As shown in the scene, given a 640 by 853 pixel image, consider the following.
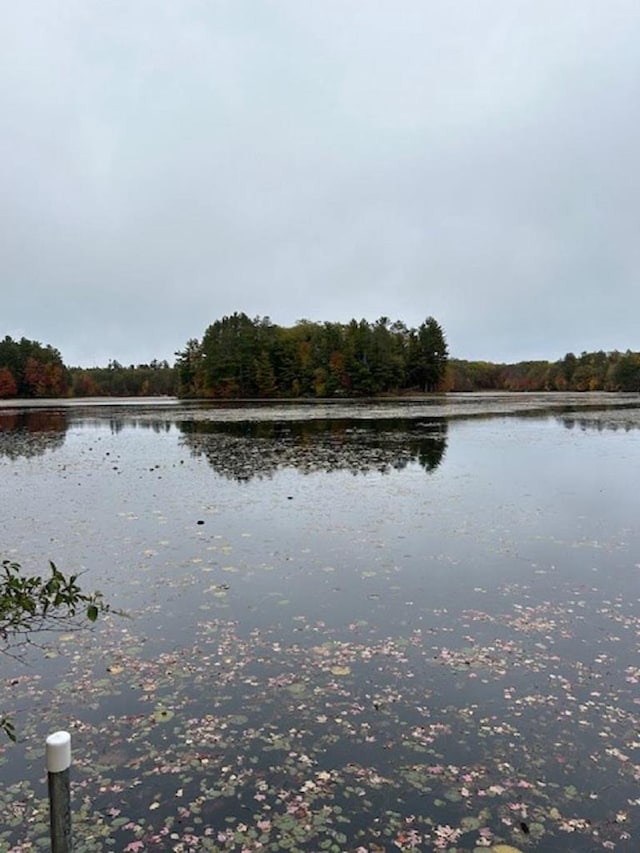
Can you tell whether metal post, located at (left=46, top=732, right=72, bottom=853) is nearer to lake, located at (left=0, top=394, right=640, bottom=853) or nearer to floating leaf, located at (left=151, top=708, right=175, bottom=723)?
lake, located at (left=0, top=394, right=640, bottom=853)

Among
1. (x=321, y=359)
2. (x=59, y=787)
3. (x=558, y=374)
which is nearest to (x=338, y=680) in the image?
(x=59, y=787)

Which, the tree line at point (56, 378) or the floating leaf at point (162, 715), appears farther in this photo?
the tree line at point (56, 378)

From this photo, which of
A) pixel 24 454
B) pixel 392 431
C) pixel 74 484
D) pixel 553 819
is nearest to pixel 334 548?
pixel 553 819

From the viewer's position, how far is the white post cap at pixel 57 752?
7.92ft

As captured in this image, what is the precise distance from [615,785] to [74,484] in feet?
47.1

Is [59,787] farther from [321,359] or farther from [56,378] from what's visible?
[56,378]

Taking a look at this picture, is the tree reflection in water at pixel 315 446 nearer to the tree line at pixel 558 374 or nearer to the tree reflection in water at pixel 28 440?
the tree reflection in water at pixel 28 440

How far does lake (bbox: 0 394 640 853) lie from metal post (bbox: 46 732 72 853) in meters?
0.87

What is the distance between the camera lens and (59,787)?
2502mm

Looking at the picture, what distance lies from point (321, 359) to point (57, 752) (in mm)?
94131

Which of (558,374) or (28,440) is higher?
(558,374)

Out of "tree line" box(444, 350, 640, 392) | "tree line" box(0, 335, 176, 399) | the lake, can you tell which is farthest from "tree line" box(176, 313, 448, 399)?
the lake

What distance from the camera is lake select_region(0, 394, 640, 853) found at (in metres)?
3.52

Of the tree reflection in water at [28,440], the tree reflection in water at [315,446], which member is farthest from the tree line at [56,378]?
the tree reflection in water at [315,446]
